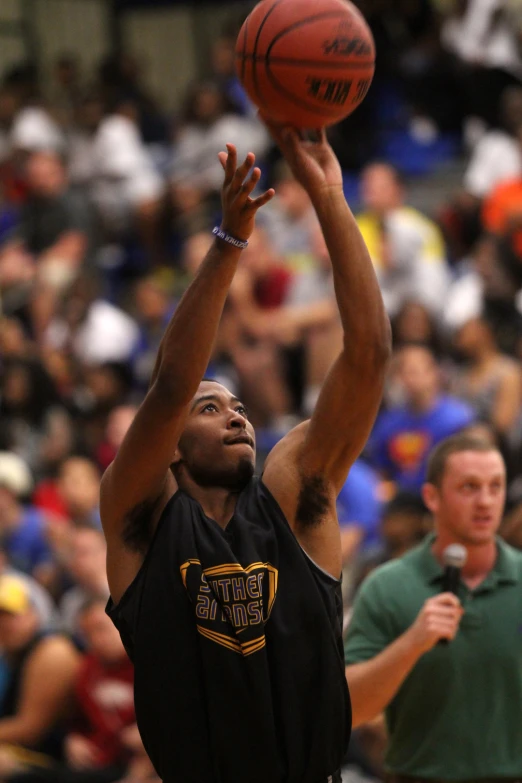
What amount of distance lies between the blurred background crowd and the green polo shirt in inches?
42.3

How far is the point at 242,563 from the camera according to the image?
11.9ft

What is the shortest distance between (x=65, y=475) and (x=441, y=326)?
2.65 m

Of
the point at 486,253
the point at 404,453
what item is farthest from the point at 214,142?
the point at 404,453

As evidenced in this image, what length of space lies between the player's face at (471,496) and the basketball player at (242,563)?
1234 mm


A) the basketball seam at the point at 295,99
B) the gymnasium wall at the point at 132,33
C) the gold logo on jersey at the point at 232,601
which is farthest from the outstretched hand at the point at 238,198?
the gymnasium wall at the point at 132,33

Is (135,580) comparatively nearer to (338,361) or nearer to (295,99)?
(338,361)

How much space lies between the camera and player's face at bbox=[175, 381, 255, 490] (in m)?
3.79

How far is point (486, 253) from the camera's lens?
9578mm

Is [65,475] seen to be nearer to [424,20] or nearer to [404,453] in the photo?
[404,453]

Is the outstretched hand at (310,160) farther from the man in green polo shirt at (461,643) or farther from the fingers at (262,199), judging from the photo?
the man in green polo shirt at (461,643)

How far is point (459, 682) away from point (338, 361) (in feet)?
5.39

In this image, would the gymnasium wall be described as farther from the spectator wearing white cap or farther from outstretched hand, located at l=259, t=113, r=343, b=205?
outstretched hand, located at l=259, t=113, r=343, b=205

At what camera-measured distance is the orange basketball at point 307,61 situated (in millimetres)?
3752

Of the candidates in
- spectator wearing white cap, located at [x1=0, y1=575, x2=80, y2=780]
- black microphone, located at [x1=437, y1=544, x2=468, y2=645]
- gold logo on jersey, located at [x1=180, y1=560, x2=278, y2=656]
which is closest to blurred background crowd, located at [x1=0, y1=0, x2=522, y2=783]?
spectator wearing white cap, located at [x1=0, y1=575, x2=80, y2=780]
